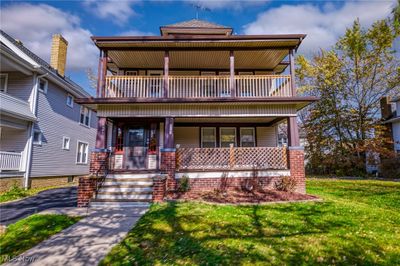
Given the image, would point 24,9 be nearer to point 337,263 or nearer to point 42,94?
point 42,94

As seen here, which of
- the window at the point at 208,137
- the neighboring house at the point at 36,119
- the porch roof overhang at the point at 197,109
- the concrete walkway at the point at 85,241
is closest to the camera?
the concrete walkway at the point at 85,241

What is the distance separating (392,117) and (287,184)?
59.2 feet

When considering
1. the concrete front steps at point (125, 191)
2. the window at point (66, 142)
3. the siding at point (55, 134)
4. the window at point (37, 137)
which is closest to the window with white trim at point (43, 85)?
the siding at point (55, 134)

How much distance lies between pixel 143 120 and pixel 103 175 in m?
3.71

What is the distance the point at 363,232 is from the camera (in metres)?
4.83

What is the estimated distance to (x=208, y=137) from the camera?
1334 cm

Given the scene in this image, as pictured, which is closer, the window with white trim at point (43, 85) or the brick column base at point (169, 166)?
the brick column base at point (169, 166)

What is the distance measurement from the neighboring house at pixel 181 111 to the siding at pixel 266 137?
255cm

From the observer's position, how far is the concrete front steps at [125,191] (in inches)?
312

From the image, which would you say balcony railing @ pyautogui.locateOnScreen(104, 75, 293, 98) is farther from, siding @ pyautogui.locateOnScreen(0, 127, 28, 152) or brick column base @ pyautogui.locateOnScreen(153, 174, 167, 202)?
siding @ pyautogui.locateOnScreen(0, 127, 28, 152)

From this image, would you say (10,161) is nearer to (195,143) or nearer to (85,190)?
(85,190)

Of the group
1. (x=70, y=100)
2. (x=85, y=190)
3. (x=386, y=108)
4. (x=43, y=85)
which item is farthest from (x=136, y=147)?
(x=386, y=108)

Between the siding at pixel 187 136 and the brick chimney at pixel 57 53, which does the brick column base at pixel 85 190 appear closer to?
the siding at pixel 187 136

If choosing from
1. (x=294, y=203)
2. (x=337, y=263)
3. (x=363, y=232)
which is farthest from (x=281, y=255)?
(x=294, y=203)
